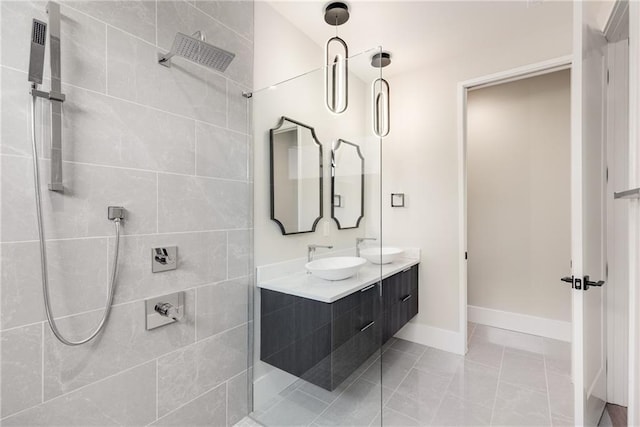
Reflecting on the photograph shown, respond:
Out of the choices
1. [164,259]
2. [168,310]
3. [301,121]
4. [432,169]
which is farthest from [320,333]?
[432,169]

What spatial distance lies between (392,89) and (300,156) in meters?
1.77

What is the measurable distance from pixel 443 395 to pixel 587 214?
4.93ft

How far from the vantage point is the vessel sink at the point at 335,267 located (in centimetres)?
173

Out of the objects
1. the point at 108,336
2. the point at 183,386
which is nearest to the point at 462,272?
A: the point at 183,386

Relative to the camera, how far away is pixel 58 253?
107 cm

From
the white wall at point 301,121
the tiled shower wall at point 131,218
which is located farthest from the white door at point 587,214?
the tiled shower wall at point 131,218

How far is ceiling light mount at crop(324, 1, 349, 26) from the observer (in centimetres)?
192

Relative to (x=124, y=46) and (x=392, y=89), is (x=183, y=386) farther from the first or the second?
(x=392, y=89)

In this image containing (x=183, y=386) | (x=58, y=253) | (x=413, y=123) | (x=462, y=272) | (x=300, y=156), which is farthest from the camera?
(x=413, y=123)

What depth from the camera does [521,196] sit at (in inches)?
122

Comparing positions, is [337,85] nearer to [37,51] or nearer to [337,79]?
[337,79]

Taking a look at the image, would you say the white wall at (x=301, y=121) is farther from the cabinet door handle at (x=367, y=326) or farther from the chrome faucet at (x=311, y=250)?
the cabinet door handle at (x=367, y=326)

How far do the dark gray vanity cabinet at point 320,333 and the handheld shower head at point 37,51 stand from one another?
146 centimetres

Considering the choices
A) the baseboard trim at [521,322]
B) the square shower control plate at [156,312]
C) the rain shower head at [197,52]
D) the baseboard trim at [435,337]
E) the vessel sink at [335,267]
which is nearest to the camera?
the rain shower head at [197,52]
